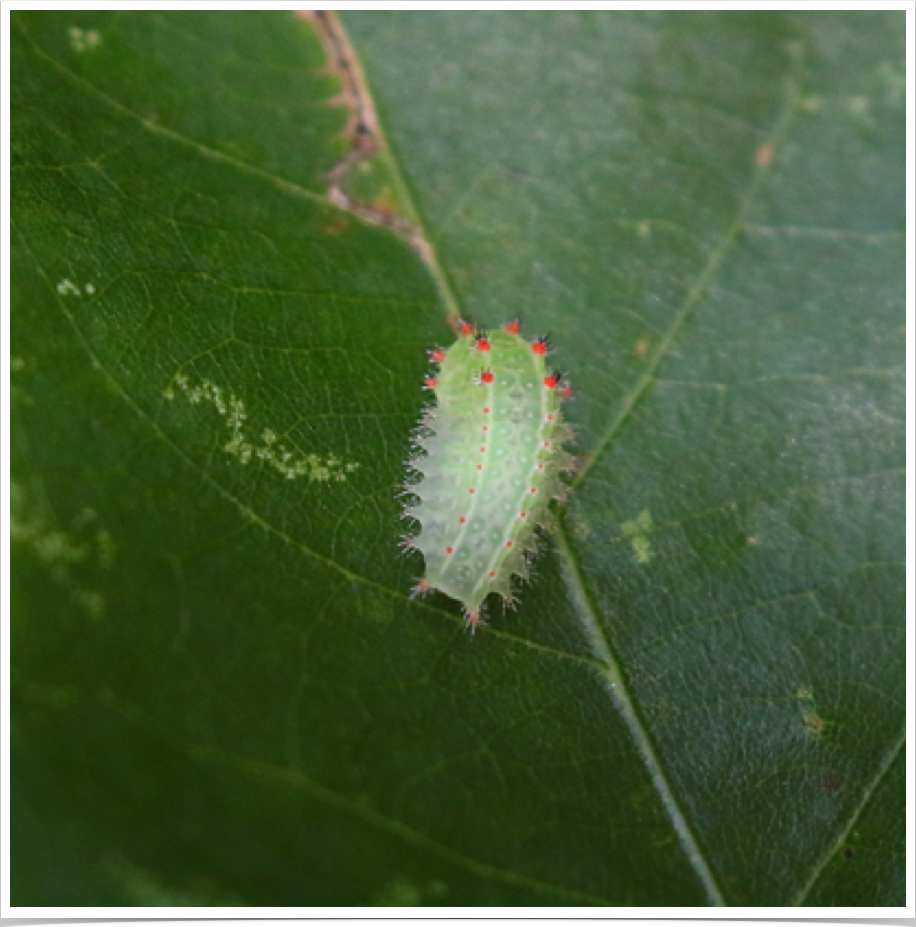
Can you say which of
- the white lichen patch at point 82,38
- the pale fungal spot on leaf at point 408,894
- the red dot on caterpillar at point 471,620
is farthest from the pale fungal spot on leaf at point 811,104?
the pale fungal spot on leaf at point 408,894

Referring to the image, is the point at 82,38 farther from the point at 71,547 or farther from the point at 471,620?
the point at 471,620

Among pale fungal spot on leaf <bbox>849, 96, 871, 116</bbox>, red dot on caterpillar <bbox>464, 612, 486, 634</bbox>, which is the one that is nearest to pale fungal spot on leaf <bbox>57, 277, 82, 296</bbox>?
red dot on caterpillar <bbox>464, 612, 486, 634</bbox>

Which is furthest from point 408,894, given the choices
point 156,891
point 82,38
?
point 82,38

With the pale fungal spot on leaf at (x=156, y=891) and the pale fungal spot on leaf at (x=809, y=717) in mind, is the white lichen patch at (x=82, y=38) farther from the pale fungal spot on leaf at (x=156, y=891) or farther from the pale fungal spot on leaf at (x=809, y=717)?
the pale fungal spot on leaf at (x=809, y=717)

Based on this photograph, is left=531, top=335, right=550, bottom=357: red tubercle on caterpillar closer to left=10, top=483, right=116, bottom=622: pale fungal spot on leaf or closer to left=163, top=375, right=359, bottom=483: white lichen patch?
left=163, top=375, right=359, bottom=483: white lichen patch

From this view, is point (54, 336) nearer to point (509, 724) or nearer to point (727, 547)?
point (509, 724)
